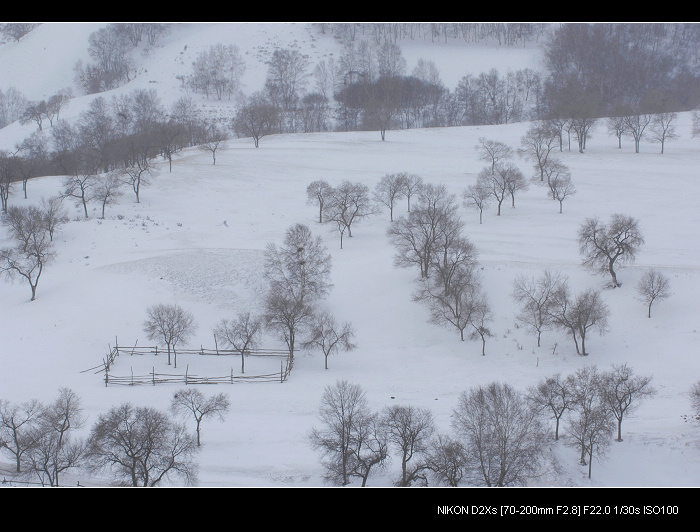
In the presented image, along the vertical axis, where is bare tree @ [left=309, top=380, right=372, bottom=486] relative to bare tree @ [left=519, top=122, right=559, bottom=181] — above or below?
below

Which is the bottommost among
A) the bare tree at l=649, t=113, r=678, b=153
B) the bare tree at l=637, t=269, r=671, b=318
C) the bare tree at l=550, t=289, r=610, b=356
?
the bare tree at l=550, t=289, r=610, b=356

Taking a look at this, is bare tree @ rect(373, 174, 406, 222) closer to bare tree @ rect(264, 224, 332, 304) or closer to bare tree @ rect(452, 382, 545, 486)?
bare tree @ rect(264, 224, 332, 304)

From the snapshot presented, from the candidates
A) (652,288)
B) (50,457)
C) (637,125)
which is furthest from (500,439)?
(637,125)

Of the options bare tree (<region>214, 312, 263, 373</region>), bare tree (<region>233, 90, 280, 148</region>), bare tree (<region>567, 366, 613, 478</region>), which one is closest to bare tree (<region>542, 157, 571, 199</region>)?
bare tree (<region>567, 366, 613, 478</region>)

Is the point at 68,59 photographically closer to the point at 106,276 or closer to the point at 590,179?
the point at 106,276

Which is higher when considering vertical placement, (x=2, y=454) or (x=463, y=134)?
(x=463, y=134)

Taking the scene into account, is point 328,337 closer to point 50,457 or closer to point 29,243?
point 50,457
